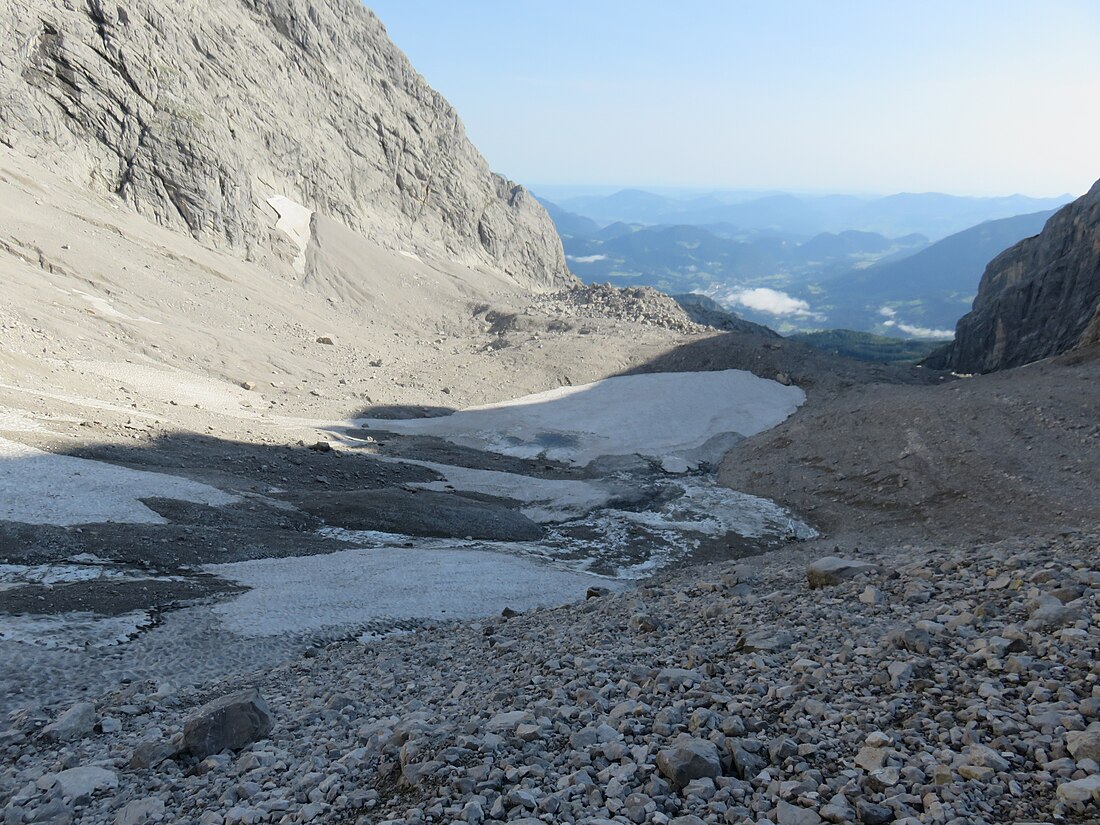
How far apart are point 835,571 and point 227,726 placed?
236 inches

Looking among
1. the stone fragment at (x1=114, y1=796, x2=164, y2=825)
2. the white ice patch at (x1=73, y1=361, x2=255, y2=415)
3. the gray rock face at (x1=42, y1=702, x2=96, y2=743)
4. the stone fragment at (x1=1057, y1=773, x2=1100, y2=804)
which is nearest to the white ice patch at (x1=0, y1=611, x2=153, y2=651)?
the gray rock face at (x1=42, y1=702, x2=96, y2=743)

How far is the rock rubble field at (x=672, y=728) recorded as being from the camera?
13.6 ft

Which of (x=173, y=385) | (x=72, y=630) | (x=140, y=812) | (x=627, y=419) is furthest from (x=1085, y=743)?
(x=173, y=385)

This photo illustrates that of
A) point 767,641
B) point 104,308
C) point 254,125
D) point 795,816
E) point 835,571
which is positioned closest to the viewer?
point 795,816

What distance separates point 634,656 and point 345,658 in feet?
11.0

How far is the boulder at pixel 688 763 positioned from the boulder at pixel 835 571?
4287mm

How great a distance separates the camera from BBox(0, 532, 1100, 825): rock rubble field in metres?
4.16

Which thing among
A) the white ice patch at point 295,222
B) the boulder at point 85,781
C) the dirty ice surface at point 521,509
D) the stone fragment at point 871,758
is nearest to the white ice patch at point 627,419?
the dirty ice surface at point 521,509

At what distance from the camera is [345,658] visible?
27.6 feet

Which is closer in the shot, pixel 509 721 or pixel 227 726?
pixel 509 721

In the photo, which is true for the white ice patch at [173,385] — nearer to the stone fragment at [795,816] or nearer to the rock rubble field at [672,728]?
the rock rubble field at [672,728]

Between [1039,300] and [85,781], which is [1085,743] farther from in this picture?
[1039,300]

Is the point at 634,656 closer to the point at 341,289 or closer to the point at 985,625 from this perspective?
the point at 985,625

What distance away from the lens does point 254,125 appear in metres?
45.8
